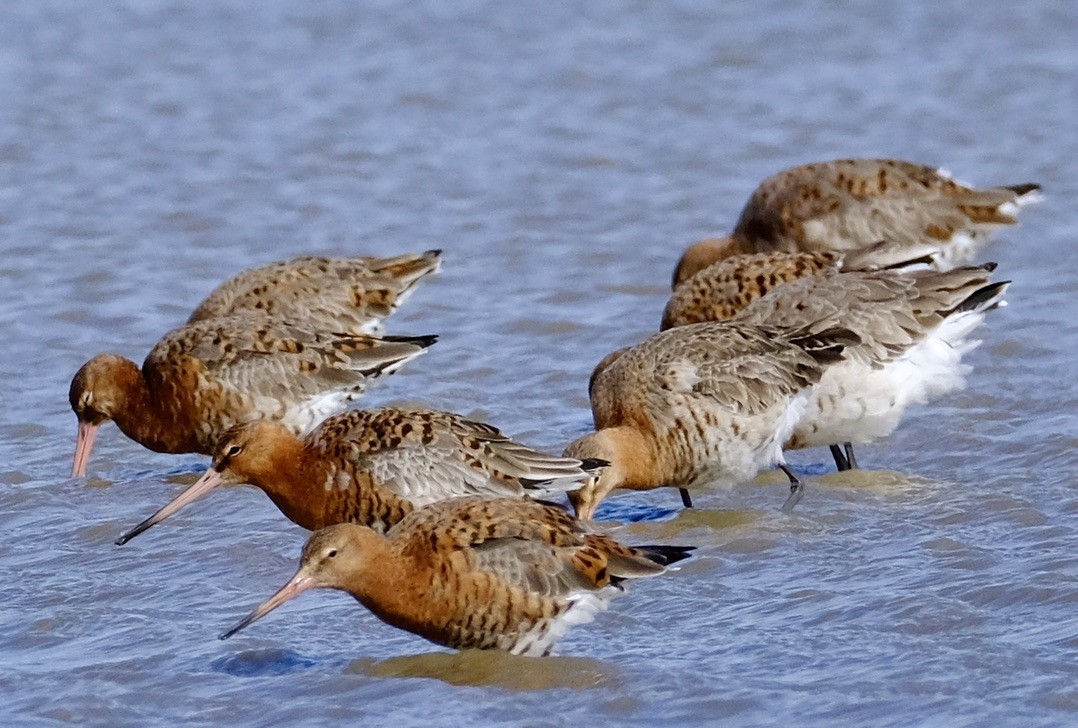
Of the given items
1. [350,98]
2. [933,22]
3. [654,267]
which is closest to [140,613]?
[654,267]

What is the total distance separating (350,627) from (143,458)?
325cm

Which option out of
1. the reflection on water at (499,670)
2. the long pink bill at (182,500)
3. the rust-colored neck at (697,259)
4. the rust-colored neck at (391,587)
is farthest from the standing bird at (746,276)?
the rust-colored neck at (391,587)

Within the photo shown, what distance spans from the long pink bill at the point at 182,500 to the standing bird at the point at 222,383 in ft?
5.24

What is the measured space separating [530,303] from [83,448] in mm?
3363

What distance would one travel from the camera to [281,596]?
652 centimetres

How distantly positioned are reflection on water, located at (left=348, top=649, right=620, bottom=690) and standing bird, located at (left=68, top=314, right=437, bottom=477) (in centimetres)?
291

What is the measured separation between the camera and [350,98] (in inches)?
667

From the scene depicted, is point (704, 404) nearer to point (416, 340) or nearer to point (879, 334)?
point (879, 334)

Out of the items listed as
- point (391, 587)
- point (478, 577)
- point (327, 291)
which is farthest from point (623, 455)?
point (327, 291)

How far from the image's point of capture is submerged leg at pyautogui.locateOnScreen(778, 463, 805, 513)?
8477mm

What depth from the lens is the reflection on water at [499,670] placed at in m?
6.52

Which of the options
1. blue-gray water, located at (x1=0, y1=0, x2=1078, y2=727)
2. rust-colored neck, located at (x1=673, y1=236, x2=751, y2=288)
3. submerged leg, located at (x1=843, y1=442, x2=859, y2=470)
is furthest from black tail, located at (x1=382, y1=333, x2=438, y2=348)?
rust-colored neck, located at (x1=673, y1=236, x2=751, y2=288)

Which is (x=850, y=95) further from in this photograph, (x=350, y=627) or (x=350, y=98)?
(x=350, y=627)

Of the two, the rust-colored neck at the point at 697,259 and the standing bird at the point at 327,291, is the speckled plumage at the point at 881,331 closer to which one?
the rust-colored neck at the point at 697,259
